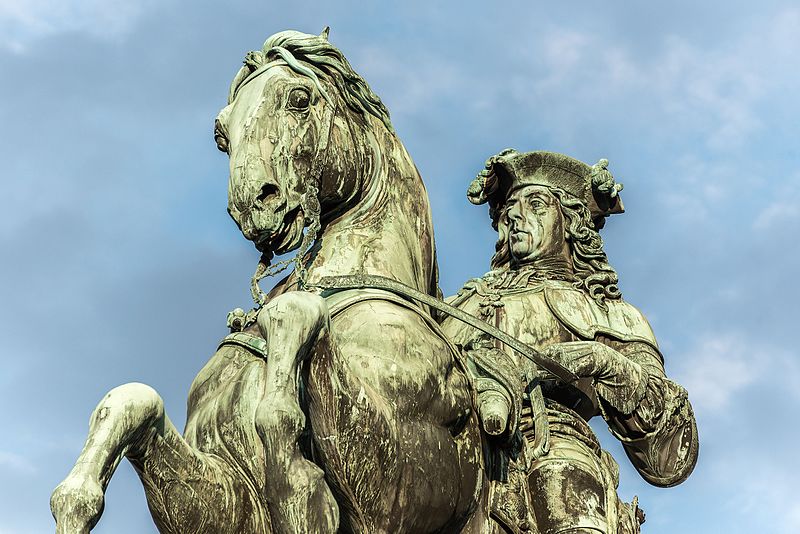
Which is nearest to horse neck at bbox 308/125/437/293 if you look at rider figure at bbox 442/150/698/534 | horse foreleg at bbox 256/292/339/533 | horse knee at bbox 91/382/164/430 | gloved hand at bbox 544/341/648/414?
rider figure at bbox 442/150/698/534

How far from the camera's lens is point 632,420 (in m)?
9.67

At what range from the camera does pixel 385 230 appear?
343 inches

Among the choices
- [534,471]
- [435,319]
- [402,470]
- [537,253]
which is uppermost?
[537,253]

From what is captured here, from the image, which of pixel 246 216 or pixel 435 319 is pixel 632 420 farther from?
pixel 246 216

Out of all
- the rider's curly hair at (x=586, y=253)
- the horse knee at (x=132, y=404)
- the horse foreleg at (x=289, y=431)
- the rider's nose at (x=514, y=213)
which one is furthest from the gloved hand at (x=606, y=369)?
the horse knee at (x=132, y=404)

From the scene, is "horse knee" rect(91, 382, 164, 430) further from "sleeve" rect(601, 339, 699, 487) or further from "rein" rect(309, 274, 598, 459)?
"sleeve" rect(601, 339, 699, 487)

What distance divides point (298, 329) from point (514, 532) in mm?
1803

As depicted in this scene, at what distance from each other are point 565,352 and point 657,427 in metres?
0.67

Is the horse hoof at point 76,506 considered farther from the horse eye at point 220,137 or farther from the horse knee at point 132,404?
the horse eye at point 220,137

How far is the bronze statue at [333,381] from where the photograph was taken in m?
7.36

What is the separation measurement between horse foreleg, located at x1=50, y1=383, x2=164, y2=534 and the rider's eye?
173cm

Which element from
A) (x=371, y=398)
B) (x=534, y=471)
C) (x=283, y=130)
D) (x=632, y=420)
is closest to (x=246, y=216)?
(x=283, y=130)

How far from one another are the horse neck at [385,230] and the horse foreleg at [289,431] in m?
1.07

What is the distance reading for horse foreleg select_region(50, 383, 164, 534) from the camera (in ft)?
23.3
